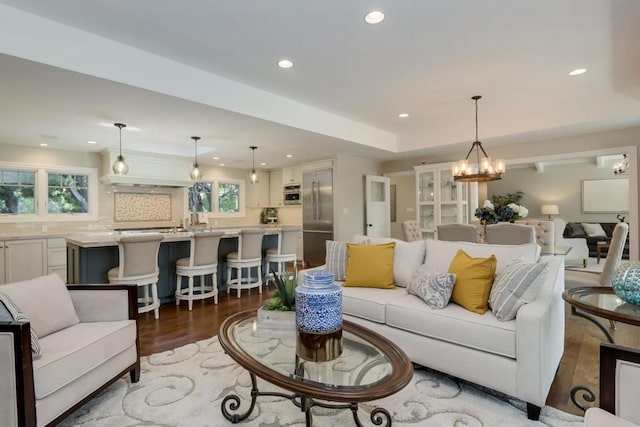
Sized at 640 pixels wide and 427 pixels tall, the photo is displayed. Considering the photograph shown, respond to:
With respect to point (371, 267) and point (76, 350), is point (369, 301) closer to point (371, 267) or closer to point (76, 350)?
point (371, 267)

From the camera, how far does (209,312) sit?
3.86 meters

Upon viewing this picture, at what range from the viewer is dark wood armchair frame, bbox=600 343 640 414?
3.65 ft

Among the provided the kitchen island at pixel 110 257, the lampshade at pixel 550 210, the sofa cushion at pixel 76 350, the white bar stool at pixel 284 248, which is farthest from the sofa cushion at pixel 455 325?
the lampshade at pixel 550 210

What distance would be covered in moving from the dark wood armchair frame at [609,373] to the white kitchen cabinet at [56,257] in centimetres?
653

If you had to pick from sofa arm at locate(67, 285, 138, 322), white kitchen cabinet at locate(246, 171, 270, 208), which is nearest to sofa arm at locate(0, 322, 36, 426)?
sofa arm at locate(67, 285, 138, 322)

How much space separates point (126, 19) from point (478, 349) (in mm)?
3423

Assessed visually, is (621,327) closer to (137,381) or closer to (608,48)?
(608,48)

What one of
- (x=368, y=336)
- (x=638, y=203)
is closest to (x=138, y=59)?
(x=368, y=336)

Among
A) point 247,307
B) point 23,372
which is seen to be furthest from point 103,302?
point 247,307

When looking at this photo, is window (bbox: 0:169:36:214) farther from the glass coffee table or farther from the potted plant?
the potted plant

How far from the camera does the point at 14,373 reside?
4.72ft

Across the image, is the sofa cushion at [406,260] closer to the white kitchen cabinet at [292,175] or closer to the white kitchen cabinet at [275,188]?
the white kitchen cabinet at [292,175]

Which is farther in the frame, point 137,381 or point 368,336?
point 137,381

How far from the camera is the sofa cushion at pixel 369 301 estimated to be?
8.35ft
